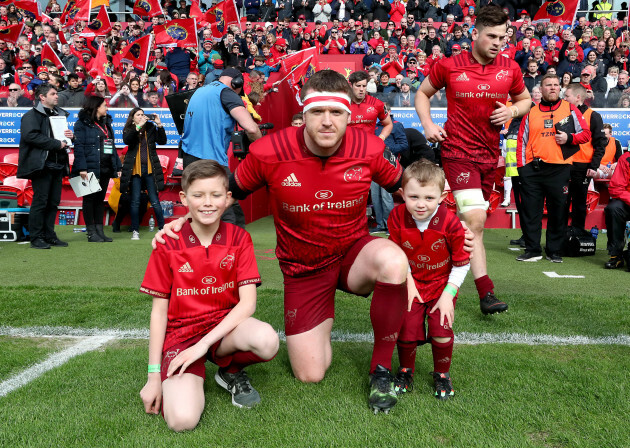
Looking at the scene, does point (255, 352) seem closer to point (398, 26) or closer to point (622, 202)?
point (622, 202)

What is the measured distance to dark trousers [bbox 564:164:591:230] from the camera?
25.8 feet

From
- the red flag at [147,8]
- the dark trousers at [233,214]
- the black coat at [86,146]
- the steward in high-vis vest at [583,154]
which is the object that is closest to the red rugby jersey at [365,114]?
the dark trousers at [233,214]

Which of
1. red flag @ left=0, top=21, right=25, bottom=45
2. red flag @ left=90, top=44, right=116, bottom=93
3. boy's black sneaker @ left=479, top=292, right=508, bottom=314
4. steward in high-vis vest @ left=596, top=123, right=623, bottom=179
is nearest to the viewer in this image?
boy's black sneaker @ left=479, top=292, right=508, bottom=314

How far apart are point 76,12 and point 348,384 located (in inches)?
787

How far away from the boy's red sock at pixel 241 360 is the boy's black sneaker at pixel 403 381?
705 millimetres

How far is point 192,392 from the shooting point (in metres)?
2.62

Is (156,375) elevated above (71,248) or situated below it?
above

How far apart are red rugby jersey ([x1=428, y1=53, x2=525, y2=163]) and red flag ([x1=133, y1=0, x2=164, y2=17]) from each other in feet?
59.7

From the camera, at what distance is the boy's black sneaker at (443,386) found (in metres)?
2.77

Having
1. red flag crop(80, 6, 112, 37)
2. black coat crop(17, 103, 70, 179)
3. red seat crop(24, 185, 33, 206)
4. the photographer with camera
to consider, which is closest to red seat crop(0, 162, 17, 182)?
red seat crop(24, 185, 33, 206)

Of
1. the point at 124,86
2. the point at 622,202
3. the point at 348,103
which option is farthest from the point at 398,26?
the point at 348,103

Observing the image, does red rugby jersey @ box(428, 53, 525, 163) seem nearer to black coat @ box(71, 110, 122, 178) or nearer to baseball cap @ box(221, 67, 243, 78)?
baseball cap @ box(221, 67, 243, 78)

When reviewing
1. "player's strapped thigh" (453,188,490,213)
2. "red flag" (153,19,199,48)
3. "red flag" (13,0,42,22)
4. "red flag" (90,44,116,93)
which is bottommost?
"player's strapped thigh" (453,188,490,213)

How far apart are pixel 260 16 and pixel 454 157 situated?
18153mm
